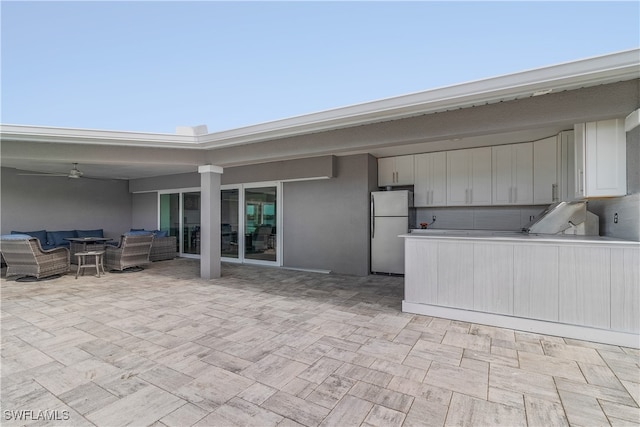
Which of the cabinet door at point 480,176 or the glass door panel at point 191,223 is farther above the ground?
the cabinet door at point 480,176

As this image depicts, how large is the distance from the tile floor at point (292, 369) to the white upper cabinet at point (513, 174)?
9.56ft

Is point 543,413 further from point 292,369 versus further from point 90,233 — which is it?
point 90,233

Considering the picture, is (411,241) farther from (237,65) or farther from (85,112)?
(85,112)

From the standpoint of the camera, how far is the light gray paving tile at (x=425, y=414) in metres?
1.54

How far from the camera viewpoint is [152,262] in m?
7.44

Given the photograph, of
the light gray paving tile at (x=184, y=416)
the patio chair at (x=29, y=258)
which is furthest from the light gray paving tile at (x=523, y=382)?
the patio chair at (x=29, y=258)

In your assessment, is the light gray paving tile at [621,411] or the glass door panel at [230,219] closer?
the light gray paving tile at [621,411]

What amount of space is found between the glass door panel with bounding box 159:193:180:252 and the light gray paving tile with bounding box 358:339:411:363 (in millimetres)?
7777

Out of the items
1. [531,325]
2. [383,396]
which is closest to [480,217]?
[531,325]

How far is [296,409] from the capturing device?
5.47ft

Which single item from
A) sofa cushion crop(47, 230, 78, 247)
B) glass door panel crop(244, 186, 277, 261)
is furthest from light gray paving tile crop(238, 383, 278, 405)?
sofa cushion crop(47, 230, 78, 247)

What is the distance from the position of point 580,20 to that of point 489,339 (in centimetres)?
425

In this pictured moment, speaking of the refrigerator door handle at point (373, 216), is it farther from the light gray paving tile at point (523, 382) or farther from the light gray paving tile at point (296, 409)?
the light gray paving tile at point (296, 409)

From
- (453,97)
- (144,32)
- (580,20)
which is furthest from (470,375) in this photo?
(144,32)
